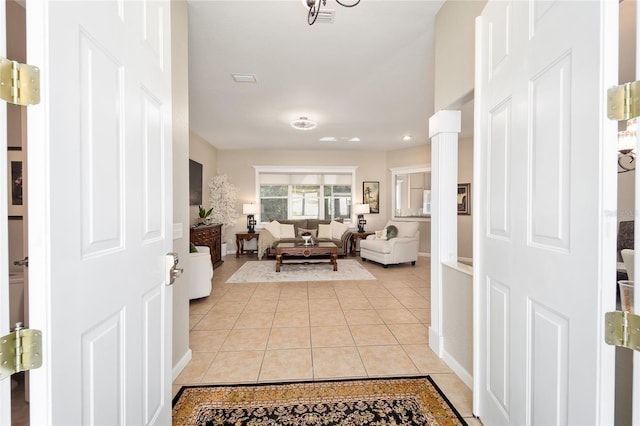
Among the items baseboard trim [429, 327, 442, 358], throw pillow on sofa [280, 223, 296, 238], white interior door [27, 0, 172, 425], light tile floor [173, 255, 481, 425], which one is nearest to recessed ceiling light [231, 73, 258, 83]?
white interior door [27, 0, 172, 425]

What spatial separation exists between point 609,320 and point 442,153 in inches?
65.8

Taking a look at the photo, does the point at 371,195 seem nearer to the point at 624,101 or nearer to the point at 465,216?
the point at 465,216

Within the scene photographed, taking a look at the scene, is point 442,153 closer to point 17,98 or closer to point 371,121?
point 17,98

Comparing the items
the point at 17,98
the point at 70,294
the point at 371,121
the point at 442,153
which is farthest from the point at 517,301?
the point at 371,121

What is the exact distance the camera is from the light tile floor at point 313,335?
2031 millimetres

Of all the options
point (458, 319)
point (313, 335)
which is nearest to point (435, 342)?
point (458, 319)

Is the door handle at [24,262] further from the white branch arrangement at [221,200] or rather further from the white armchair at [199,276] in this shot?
the white branch arrangement at [221,200]

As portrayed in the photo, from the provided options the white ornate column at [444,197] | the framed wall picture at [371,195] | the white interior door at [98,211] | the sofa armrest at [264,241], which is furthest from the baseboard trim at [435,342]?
the framed wall picture at [371,195]

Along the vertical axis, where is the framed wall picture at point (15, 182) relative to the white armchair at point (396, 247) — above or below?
above

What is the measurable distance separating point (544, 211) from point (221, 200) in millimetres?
6827

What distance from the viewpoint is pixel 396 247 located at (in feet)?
19.0

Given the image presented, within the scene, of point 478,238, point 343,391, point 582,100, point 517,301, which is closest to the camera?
point 582,100

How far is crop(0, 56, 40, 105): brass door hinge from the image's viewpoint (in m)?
0.57

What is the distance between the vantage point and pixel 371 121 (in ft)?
17.2
